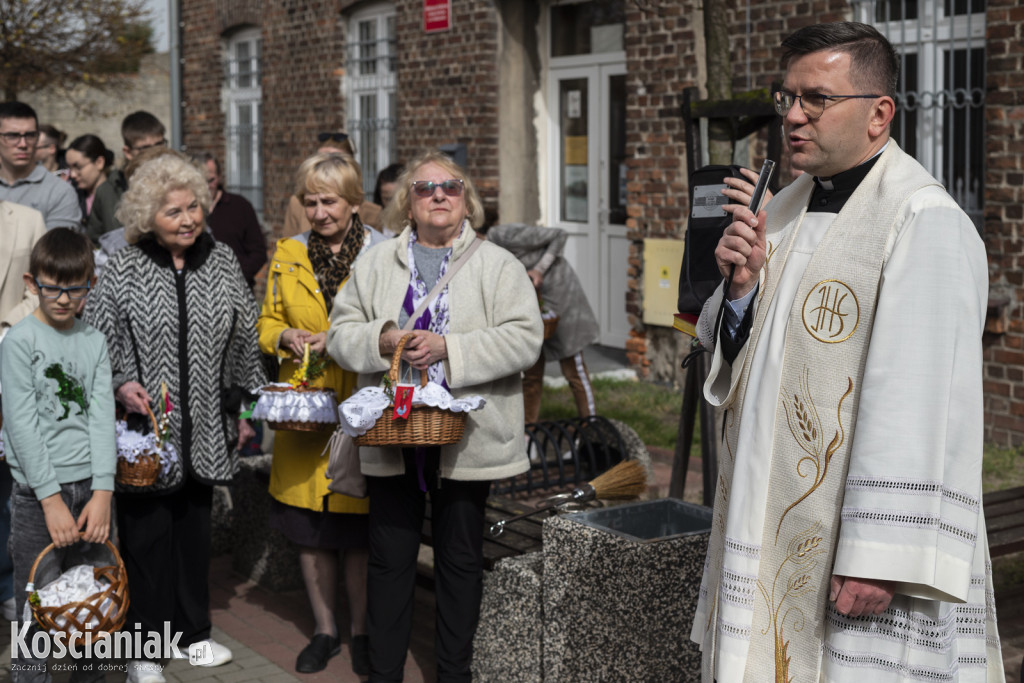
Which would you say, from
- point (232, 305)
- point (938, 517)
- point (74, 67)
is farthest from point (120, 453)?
point (74, 67)

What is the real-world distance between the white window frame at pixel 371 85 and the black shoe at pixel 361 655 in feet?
29.6

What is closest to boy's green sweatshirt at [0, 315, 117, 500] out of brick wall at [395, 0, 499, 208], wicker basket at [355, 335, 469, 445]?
wicker basket at [355, 335, 469, 445]

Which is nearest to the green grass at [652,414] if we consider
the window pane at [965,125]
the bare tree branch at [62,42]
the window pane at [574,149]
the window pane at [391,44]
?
the window pane at [965,125]

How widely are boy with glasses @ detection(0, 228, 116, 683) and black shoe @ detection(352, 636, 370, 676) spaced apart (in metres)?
1.10

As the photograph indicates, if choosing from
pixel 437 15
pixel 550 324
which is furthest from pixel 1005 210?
pixel 437 15

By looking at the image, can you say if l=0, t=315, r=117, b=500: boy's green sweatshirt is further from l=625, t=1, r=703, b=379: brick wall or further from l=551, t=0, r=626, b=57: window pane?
l=551, t=0, r=626, b=57: window pane

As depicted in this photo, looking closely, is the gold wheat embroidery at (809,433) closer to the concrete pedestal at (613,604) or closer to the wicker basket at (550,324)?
the concrete pedestal at (613,604)

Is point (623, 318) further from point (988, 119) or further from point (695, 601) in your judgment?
point (695, 601)

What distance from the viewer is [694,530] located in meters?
4.28

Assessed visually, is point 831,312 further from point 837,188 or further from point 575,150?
point 575,150

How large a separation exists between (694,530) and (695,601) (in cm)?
34

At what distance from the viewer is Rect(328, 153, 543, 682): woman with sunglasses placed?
4215mm

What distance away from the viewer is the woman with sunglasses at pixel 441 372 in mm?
4215

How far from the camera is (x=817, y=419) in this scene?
2.74m
